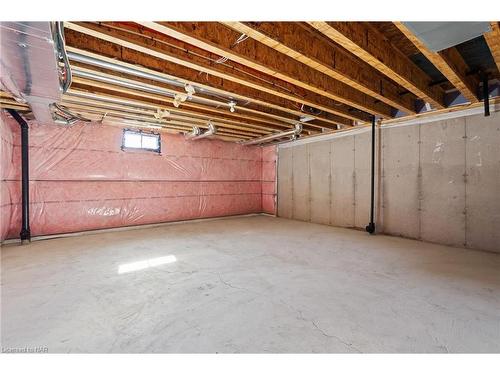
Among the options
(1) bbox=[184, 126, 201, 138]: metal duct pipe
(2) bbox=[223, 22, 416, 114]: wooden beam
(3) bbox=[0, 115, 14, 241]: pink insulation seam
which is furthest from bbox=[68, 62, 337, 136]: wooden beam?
(3) bbox=[0, 115, 14, 241]: pink insulation seam

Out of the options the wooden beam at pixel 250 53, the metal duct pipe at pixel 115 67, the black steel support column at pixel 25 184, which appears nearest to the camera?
the wooden beam at pixel 250 53

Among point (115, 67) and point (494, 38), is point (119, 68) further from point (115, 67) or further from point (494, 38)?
point (494, 38)

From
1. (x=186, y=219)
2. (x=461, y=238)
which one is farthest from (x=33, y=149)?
(x=461, y=238)

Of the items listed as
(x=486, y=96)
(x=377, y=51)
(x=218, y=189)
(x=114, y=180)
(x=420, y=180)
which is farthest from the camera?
(x=218, y=189)

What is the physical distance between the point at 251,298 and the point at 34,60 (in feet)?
8.49

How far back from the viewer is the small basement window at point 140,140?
16.2ft

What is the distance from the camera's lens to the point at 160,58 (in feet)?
7.71

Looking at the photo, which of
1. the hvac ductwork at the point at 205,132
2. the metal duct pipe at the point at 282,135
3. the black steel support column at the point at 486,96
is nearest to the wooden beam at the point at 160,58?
the metal duct pipe at the point at 282,135

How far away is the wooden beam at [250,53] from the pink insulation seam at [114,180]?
12.2ft

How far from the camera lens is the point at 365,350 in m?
1.33

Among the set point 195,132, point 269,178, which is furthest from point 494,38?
point 269,178

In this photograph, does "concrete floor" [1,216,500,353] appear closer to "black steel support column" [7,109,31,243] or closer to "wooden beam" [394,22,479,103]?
"black steel support column" [7,109,31,243]

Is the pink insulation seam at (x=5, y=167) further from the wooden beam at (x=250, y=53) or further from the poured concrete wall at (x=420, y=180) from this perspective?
the poured concrete wall at (x=420, y=180)

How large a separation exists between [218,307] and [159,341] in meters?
0.50
